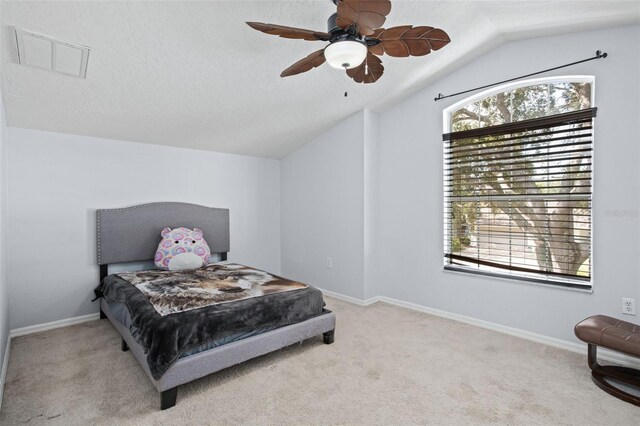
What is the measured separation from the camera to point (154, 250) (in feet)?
12.2

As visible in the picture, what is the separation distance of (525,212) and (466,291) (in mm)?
950

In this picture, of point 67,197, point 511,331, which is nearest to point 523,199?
point 511,331

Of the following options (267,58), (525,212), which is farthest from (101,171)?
(525,212)

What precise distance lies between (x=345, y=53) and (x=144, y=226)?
9.95 feet

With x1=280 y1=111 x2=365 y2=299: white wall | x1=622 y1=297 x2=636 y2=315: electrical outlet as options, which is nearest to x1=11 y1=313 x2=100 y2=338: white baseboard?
x1=280 y1=111 x2=365 y2=299: white wall

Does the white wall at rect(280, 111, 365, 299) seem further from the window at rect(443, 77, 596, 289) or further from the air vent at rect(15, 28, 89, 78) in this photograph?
the air vent at rect(15, 28, 89, 78)

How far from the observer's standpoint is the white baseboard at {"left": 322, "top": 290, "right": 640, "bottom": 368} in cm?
245

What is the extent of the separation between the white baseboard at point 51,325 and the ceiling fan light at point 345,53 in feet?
11.4

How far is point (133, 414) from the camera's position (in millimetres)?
1838

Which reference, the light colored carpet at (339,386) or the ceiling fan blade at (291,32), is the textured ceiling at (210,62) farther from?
the light colored carpet at (339,386)

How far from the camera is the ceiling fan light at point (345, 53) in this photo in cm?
171

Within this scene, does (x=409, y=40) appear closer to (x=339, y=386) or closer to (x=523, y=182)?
(x=523, y=182)

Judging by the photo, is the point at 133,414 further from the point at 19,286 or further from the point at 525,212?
the point at 525,212

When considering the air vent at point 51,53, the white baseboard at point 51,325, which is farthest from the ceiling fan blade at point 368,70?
the white baseboard at point 51,325
